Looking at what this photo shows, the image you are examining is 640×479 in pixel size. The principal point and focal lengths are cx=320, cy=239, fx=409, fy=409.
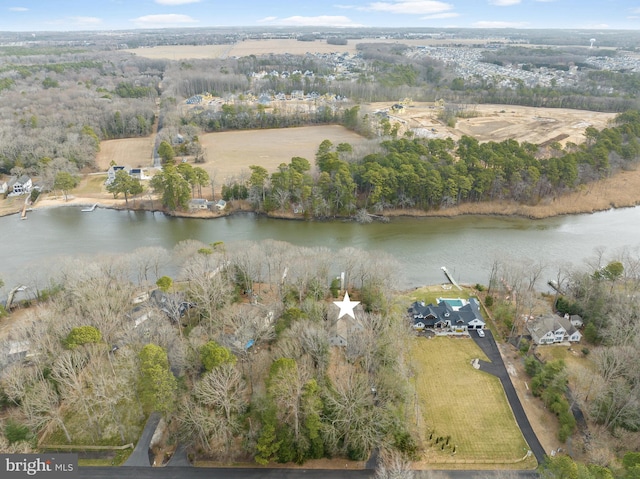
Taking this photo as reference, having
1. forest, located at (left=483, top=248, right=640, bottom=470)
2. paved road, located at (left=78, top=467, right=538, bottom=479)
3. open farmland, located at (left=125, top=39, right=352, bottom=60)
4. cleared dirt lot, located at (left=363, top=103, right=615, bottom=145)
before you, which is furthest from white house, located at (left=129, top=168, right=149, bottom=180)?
open farmland, located at (left=125, top=39, right=352, bottom=60)

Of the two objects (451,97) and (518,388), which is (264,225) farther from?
(451,97)

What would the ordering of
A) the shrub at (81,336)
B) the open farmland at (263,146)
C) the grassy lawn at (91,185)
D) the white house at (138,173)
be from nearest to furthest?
the shrub at (81,336)
the grassy lawn at (91,185)
the white house at (138,173)
the open farmland at (263,146)

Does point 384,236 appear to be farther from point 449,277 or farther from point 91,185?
point 91,185

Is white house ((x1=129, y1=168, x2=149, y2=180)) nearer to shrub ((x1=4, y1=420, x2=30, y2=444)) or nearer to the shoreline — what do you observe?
the shoreline

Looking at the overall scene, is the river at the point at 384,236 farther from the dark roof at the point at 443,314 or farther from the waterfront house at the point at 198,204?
the dark roof at the point at 443,314

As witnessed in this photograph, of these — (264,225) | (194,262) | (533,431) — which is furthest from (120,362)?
(264,225)

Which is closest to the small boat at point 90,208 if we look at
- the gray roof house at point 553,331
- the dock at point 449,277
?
the dock at point 449,277
